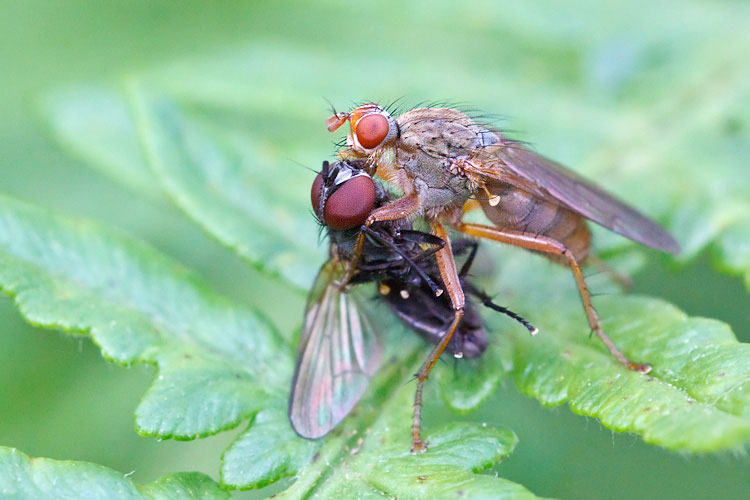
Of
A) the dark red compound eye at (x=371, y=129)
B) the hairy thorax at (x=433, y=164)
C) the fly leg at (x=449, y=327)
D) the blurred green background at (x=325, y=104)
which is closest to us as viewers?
the fly leg at (x=449, y=327)

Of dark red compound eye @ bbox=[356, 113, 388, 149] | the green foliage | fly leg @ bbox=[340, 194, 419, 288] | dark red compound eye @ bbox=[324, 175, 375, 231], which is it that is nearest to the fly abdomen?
fly leg @ bbox=[340, 194, 419, 288]

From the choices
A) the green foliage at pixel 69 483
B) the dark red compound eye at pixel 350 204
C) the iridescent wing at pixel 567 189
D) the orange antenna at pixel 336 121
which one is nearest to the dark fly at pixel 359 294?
the dark red compound eye at pixel 350 204

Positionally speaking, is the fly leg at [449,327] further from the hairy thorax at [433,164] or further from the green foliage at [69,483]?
the green foliage at [69,483]

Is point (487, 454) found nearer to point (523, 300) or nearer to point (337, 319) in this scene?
point (337, 319)

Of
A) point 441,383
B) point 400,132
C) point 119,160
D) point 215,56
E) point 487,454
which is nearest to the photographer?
point 487,454

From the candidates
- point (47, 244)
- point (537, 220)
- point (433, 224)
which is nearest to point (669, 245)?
point (537, 220)

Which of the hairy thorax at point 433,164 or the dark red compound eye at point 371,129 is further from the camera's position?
the hairy thorax at point 433,164
